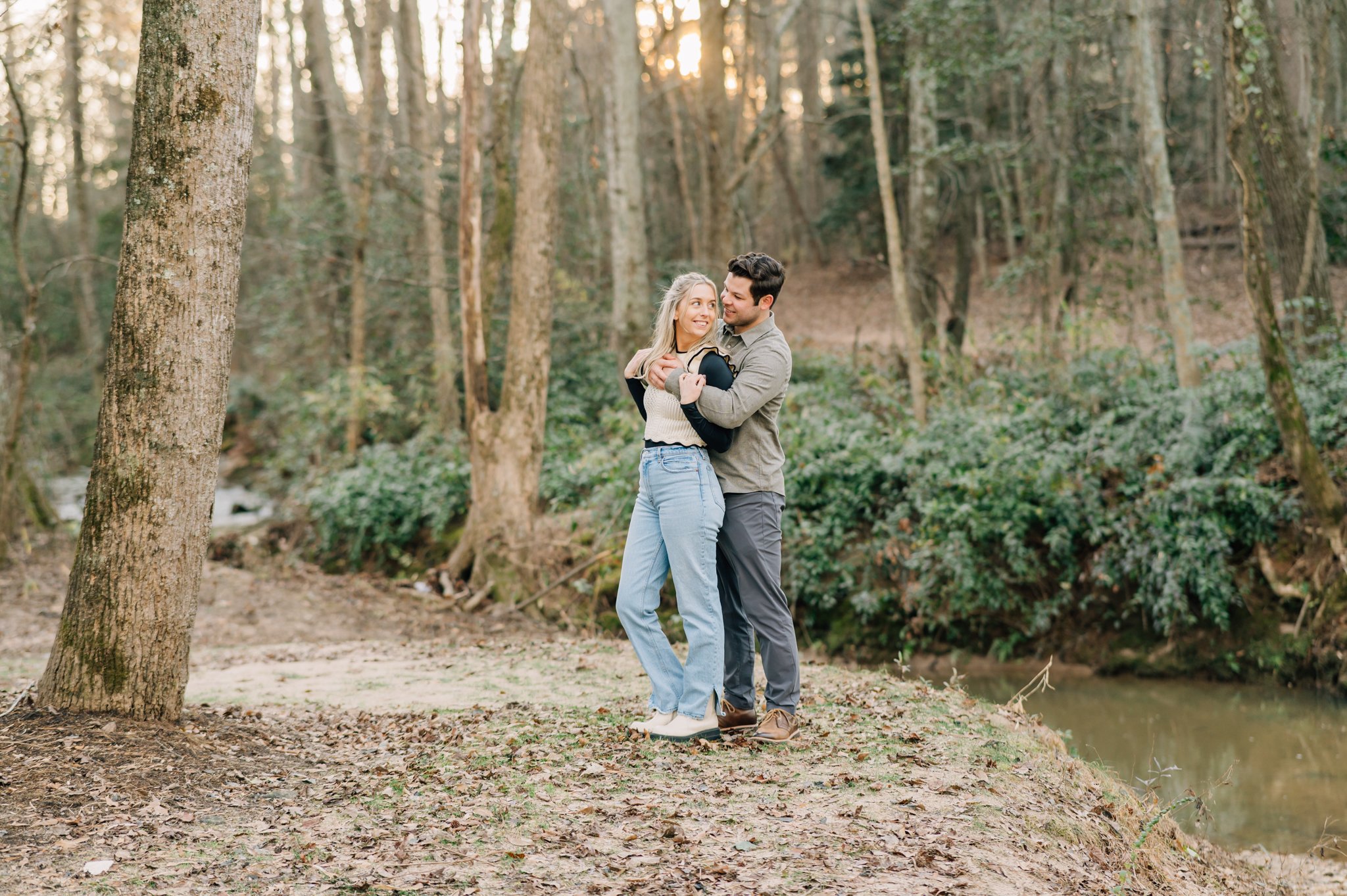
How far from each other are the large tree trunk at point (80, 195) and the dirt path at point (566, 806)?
301 inches

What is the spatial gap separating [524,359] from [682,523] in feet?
22.6

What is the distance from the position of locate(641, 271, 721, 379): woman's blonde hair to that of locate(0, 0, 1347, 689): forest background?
19.3 feet

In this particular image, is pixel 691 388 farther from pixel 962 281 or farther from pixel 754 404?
pixel 962 281

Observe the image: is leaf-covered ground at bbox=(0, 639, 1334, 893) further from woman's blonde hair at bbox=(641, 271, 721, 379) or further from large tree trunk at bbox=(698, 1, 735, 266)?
→ large tree trunk at bbox=(698, 1, 735, 266)

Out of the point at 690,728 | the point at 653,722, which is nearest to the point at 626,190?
the point at 653,722

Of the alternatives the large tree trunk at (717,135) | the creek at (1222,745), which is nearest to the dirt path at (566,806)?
the creek at (1222,745)

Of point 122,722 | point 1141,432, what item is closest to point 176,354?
point 122,722

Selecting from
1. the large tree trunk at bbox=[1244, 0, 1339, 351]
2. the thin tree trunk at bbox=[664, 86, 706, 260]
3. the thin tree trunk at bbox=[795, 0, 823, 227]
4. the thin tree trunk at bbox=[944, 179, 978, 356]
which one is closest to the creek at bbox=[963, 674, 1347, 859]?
the large tree trunk at bbox=[1244, 0, 1339, 351]

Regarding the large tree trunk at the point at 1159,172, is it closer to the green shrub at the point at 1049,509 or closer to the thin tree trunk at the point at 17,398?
the green shrub at the point at 1049,509

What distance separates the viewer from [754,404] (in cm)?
451

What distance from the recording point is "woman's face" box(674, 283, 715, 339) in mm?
4652

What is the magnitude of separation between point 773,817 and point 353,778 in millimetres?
1895

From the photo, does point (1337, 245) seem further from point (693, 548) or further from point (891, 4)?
point (693, 548)

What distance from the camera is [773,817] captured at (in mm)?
4020
